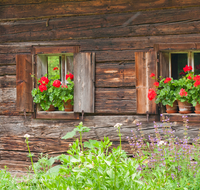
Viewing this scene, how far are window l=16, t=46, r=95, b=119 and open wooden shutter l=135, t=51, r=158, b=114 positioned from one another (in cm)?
75

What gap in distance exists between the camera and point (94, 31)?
4215 mm

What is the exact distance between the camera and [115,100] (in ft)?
13.4

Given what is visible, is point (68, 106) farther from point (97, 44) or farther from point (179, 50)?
point (179, 50)

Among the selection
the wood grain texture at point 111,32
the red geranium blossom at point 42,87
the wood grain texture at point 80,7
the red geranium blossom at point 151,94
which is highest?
the wood grain texture at point 80,7

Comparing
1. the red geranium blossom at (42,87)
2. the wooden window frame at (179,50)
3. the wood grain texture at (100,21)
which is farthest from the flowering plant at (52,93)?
the wooden window frame at (179,50)

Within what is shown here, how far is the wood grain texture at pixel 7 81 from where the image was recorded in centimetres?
453

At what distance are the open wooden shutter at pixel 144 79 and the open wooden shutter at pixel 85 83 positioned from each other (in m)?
0.75

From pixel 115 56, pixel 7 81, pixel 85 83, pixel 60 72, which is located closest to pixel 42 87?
pixel 60 72

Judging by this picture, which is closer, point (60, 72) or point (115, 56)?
point (115, 56)

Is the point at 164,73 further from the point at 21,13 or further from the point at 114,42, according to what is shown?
the point at 21,13

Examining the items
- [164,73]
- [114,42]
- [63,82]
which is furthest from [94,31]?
[164,73]

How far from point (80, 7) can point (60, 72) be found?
121 centimetres

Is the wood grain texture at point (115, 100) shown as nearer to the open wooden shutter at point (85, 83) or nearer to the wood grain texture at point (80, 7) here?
the open wooden shutter at point (85, 83)

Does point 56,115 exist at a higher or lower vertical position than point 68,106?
lower
